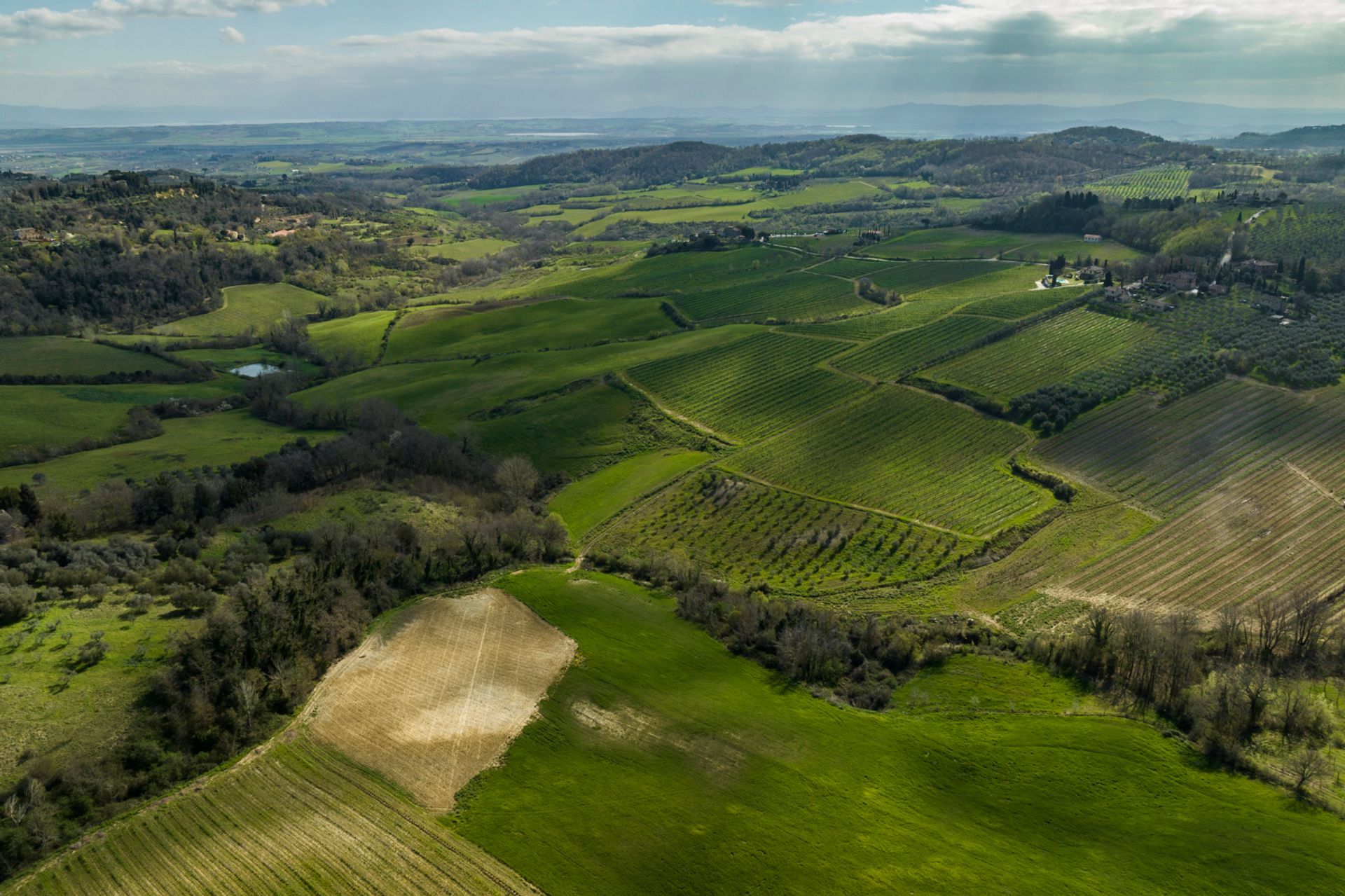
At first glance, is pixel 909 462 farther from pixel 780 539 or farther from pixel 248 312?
pixel 248 312

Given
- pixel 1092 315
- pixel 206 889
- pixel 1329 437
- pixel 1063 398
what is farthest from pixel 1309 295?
pixel 206 889

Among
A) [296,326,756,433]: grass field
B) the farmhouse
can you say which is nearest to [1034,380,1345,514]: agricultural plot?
the farmhouse

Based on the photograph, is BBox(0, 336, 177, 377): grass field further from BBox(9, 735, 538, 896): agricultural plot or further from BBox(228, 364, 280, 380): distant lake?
BBox(9, 735, 538, 896): agricultural plot

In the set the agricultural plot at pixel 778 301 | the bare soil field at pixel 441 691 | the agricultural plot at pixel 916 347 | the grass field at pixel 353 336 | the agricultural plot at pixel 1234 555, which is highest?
the agricultural plot at pixel 778 301

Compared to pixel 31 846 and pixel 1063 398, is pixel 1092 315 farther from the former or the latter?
pixel 31 846

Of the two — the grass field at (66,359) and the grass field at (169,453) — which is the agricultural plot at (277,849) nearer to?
the grass field at (169,453)

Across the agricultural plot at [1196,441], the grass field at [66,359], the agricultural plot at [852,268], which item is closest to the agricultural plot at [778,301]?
the agricultural plot at [852,268]

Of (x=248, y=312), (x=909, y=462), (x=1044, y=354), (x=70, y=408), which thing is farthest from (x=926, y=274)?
(x=70, y=408)
